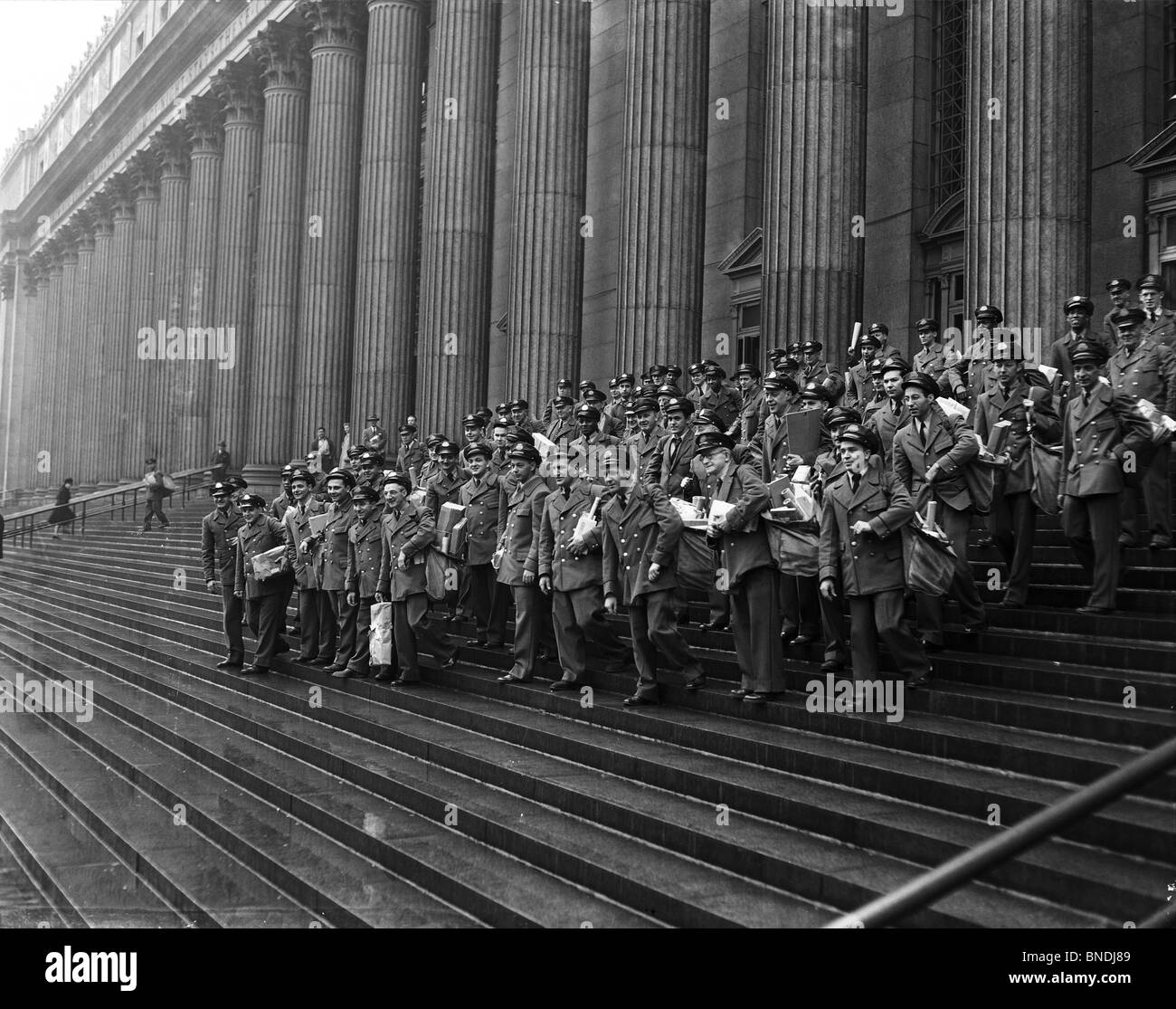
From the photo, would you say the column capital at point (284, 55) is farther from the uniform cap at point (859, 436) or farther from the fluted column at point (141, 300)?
the uniform cap at point (859, 436)

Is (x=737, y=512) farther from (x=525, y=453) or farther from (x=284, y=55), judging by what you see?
(x=284, y=55)

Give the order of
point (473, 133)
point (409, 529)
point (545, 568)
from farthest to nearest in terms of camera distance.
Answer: point (473, 133), point (409, 529), point (545, 568)

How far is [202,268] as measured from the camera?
3503cm

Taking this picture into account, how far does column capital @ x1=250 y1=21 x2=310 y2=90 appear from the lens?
1153 inches

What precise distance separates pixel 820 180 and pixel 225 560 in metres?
8.90

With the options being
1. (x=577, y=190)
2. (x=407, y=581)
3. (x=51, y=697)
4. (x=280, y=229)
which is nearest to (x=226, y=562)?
(x=51, y=697)

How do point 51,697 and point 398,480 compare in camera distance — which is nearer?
point 398,480

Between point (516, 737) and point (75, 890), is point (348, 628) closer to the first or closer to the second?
point (516, 737)

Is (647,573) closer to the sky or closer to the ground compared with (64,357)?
closer to the ground


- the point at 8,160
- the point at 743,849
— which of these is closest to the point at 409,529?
the point at 743,849

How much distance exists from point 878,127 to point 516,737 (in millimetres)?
13778

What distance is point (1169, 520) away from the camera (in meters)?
8.62

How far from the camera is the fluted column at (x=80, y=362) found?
46094mm
